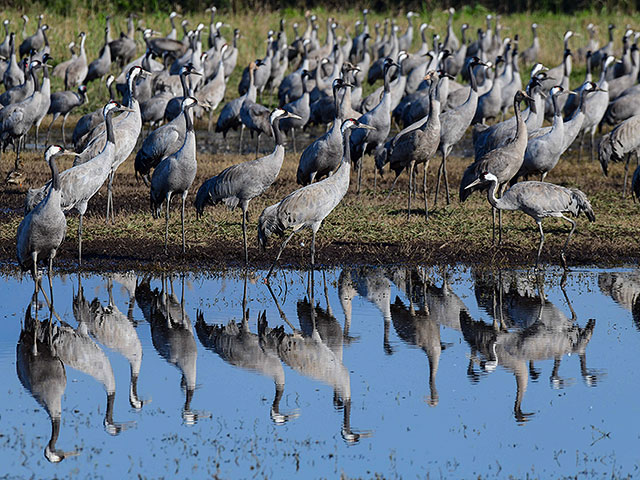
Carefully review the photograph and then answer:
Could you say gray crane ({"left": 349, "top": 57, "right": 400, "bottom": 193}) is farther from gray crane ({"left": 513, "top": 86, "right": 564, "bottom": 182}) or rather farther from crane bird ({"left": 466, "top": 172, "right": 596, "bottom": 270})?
crane bird ({"left": 466, "top": 172, "right": 596, "bottom": 270})

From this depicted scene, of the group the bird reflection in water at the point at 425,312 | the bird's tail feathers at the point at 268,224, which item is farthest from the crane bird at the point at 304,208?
the bird reflection in water at the point at 425,312

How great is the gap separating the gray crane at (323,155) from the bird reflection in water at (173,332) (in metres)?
3.54

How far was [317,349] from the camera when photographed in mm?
7707

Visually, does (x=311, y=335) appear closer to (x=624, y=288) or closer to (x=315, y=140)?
(x=624, y=288)

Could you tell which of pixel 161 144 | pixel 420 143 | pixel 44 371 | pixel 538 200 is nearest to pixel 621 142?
pixel 420 143

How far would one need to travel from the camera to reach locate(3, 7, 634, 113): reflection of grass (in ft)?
93.1

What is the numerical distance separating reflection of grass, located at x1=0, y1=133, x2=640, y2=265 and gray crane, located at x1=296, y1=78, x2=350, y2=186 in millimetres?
528

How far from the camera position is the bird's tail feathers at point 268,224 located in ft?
32.4

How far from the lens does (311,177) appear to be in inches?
520

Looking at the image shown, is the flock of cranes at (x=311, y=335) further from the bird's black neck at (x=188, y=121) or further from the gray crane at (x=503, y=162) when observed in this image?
the gray crane at (x=503, y=162)

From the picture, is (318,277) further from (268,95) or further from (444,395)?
(268,95)

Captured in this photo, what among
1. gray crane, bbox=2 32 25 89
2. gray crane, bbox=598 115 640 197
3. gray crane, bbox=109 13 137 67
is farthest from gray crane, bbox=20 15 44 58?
gray crane, bbox=598 115 640 197

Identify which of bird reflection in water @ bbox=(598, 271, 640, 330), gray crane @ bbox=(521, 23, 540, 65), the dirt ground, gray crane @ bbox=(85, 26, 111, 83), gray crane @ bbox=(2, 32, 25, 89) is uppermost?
gray crane @ bbox=(521, 23, 540, 65)

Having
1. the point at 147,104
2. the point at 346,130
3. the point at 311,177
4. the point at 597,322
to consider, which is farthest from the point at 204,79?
the point at 597,322
